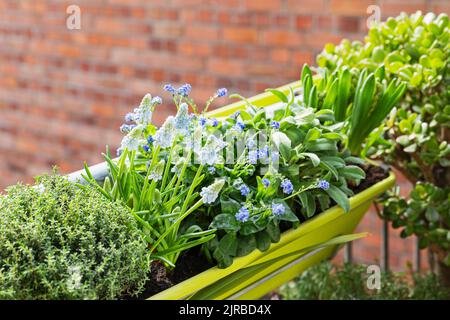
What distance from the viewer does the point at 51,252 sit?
3.49ft

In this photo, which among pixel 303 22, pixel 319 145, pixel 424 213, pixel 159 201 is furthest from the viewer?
pixel 303 22

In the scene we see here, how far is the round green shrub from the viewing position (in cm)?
104

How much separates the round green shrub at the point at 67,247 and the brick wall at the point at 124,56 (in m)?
1.79

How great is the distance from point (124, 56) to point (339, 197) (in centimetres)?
252

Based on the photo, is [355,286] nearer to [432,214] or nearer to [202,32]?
[432,214]

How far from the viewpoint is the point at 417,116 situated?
187 cm

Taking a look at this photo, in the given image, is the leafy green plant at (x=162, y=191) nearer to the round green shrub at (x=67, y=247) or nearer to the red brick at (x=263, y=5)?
the round green shrub at (x=67, y=247)

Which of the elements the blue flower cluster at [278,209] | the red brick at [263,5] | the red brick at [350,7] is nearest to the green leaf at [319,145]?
the blue flower cluster at [278,209]

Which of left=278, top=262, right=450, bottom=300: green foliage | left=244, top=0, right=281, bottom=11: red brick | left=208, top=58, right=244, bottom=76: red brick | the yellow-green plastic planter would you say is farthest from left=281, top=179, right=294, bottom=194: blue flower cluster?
left=208, top=58, right=244, bottom=76: red brick

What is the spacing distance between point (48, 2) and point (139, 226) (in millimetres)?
3177

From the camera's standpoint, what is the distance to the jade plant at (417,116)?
1.81 meters

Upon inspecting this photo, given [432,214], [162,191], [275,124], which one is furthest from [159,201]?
[432,214]
